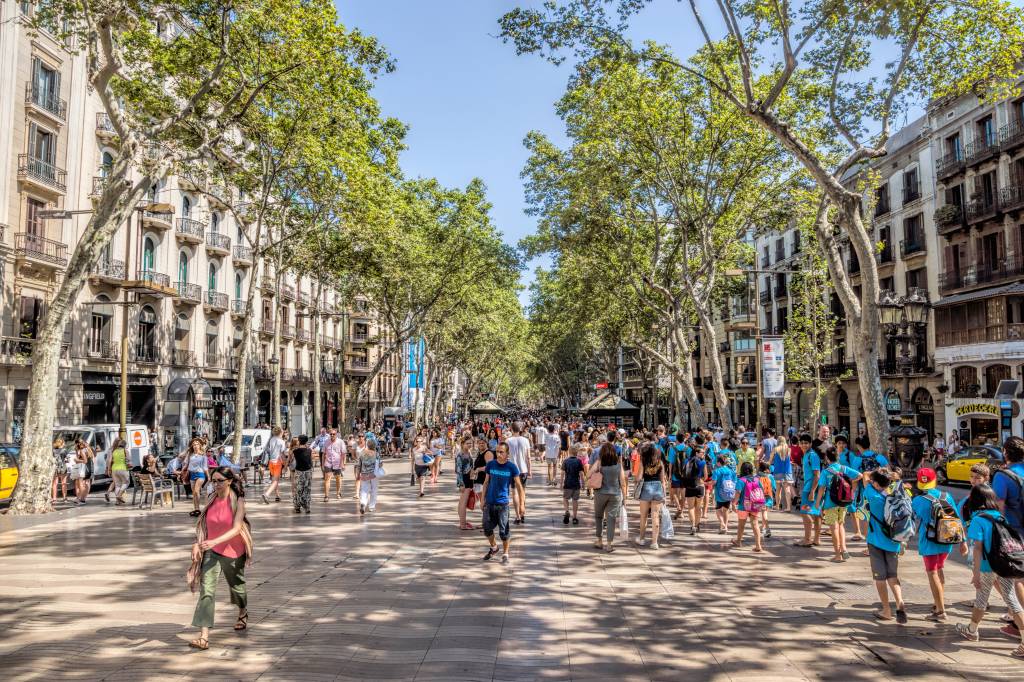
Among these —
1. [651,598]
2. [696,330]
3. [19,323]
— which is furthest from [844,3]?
[696,330]

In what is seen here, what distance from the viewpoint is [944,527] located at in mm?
6770

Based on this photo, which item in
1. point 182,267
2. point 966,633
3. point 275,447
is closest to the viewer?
point 966,633

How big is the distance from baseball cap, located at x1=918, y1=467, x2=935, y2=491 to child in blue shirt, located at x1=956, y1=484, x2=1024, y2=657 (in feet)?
2.81

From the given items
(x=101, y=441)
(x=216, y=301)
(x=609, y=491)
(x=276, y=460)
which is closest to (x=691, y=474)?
(x=609, y=491)

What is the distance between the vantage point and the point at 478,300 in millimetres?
36281

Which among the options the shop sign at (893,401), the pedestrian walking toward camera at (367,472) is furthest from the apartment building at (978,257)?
the pedestrian walking toward camera at (367,472)

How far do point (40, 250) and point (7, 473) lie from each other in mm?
12107

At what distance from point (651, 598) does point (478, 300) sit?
28.9 meters

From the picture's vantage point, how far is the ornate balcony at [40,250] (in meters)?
23.1

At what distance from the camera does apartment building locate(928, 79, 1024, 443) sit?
26609 millimetres

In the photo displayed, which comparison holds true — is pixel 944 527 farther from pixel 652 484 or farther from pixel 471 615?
pixel 652 484

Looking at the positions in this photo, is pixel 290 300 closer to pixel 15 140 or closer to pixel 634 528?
pixel 15 140

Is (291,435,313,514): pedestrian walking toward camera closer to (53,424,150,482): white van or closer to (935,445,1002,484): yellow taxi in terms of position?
(53,424,150,482): white van

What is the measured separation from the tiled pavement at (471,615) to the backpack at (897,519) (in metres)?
0.90
